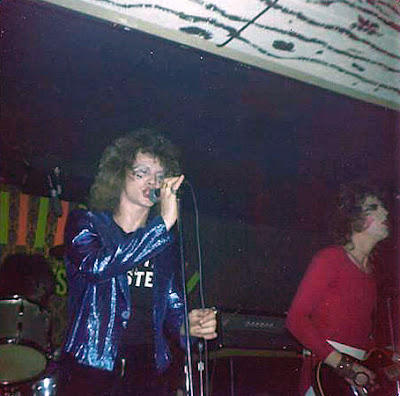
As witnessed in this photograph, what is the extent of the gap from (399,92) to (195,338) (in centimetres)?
212

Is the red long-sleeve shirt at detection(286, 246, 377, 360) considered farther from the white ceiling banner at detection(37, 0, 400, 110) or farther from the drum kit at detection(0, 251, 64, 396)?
the drum kit at detection(0, 251, 64, 396)

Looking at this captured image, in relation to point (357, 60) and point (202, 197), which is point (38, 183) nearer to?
point (202, 197)

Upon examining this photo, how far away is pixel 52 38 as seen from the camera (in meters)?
2.59

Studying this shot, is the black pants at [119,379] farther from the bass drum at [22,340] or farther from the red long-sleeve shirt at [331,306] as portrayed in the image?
the bass drum at [22,340]

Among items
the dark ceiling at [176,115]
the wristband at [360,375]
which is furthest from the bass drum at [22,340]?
the wristband at [360,375]

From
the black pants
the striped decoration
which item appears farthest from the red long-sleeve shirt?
the striped decoration

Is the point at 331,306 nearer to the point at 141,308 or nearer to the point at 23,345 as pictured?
the point at 141,308

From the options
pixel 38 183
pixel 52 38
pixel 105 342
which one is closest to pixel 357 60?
pixel 52 38

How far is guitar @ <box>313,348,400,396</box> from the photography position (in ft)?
7.05

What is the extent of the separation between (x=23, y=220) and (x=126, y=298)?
2724 mm

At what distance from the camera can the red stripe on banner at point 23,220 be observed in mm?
→ 4158

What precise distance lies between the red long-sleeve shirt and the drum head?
1504 millimetres

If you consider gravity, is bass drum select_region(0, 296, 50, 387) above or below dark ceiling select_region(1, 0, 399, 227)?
below

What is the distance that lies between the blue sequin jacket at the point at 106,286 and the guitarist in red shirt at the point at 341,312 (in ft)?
2.34
